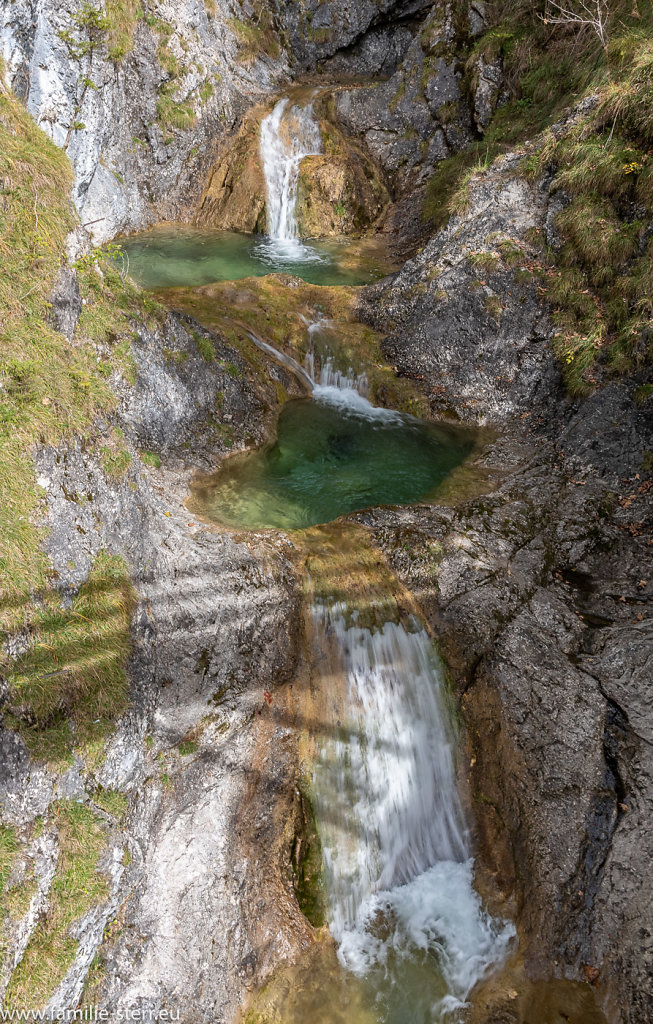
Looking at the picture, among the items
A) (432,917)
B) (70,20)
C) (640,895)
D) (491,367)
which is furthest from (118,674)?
(70,20)

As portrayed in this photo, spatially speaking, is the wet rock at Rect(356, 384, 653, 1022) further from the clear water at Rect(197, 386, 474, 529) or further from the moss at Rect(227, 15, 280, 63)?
the moss at Rect(227, 15, 280, 63)

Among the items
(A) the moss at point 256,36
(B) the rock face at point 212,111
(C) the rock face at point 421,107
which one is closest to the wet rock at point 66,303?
(B) the rock face at point 212,111

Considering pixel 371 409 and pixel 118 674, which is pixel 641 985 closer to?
pixel 118 674

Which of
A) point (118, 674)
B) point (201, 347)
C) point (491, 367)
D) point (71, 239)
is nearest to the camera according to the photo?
point (118, 674)

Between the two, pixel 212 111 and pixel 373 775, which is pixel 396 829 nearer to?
pixel 373 775

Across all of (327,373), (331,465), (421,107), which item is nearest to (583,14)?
(421,107)

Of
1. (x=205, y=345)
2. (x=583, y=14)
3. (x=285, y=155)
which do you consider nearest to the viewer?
(x=205, y=345)

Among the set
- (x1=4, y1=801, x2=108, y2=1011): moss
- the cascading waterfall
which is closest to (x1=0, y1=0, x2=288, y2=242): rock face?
the cascading waterfall
